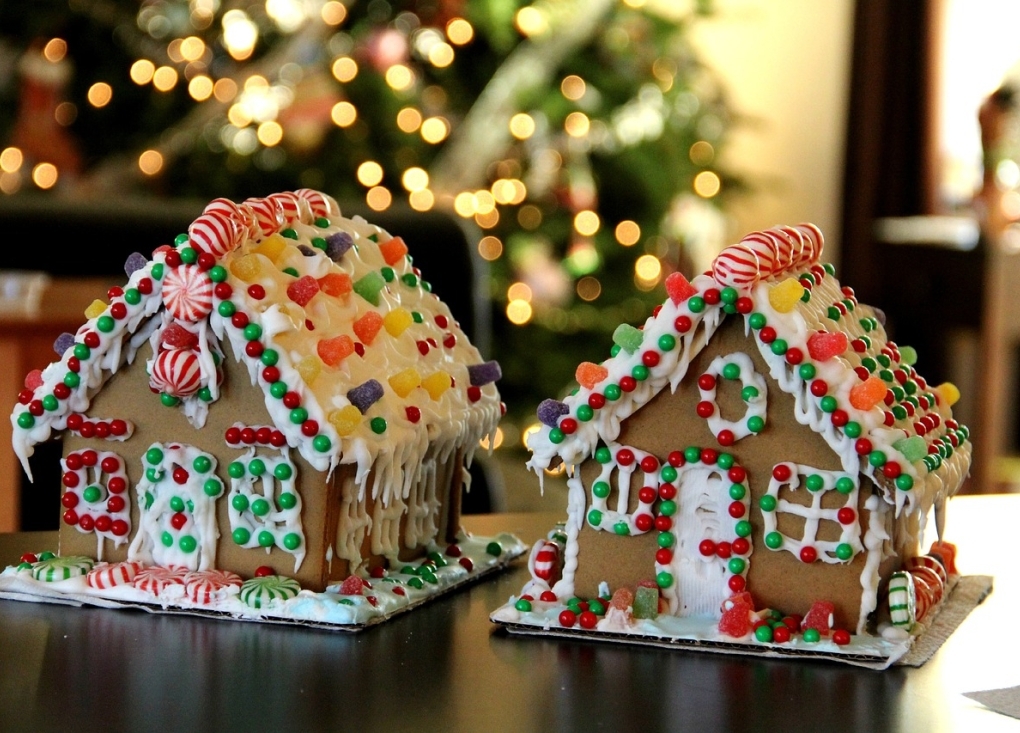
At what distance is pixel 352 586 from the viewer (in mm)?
1261

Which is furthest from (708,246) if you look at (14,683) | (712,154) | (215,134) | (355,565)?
(14,683)

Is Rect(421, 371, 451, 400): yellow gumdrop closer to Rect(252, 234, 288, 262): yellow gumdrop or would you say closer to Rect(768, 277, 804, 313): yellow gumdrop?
Rect(252, 234, 288, 262): yellow gumdrop

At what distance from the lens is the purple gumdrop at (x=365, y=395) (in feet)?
4.12

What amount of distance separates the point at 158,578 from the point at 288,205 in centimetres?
35

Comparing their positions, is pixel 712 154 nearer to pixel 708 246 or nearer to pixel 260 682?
pixel 708 246

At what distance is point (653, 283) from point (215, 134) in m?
1.29

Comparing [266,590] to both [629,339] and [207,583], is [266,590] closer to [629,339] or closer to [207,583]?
[207,583]

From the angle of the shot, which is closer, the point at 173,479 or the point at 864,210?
the point at 173,479

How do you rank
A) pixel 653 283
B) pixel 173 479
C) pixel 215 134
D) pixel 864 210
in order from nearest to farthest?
1. pixel 173 479
2. pixel 215 134
3. pixel 653 283
4. pixel 864 210

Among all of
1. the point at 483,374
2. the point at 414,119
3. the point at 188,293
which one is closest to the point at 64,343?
the point at 188,293

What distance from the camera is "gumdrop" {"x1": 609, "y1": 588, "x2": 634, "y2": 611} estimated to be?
1.21 m

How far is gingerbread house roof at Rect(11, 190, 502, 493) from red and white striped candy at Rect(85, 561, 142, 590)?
0.37ft

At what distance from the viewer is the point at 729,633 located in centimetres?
117

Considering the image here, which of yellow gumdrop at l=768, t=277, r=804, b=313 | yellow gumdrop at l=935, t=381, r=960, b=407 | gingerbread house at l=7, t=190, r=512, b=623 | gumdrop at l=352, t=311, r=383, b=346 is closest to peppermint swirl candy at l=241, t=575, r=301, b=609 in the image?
gingerbread house at l=7, t=190, r=512, b=623
